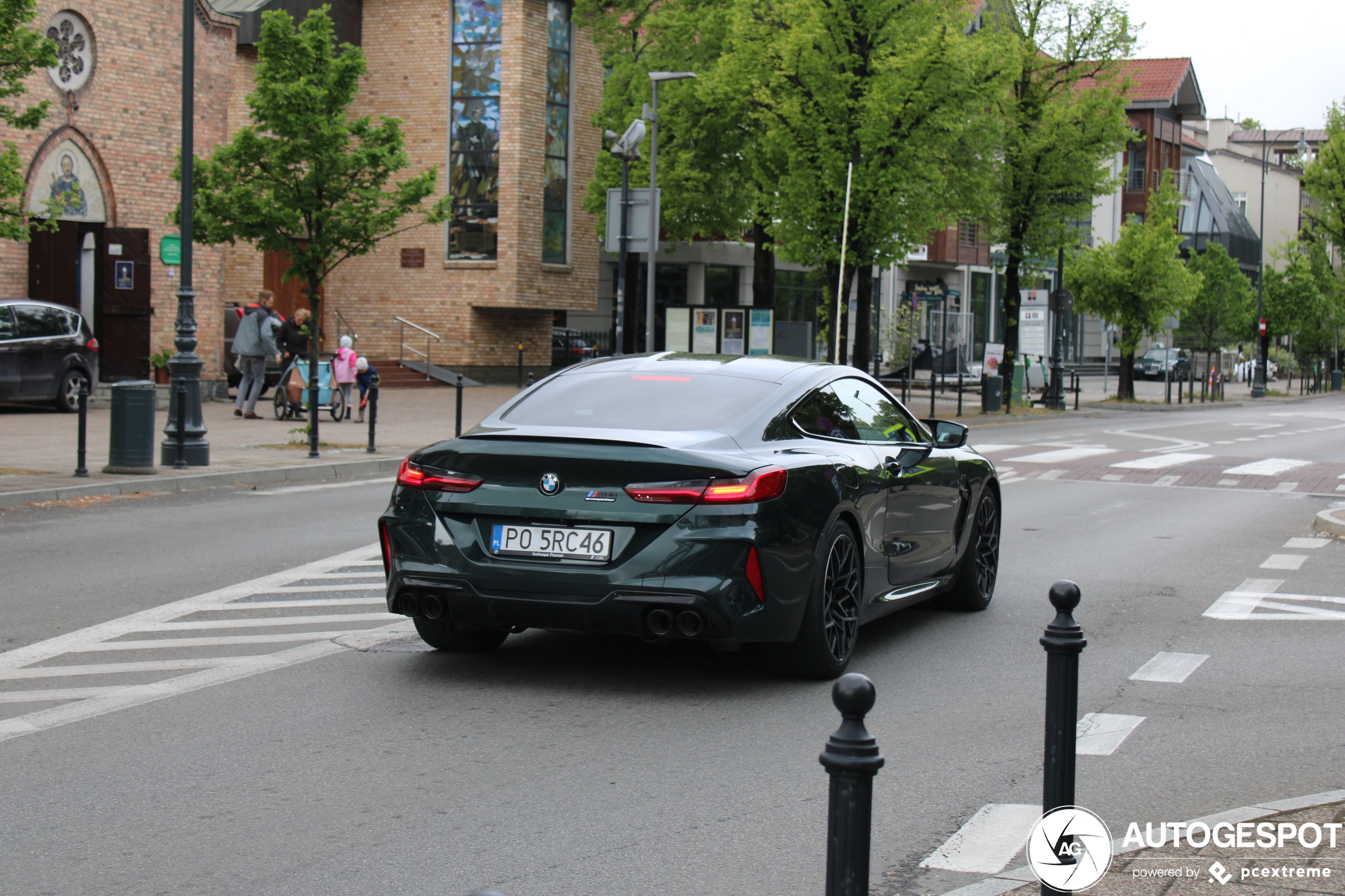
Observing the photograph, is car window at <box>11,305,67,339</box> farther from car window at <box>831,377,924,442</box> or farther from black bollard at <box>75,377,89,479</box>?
car window at <box>831,377,924,442</box>

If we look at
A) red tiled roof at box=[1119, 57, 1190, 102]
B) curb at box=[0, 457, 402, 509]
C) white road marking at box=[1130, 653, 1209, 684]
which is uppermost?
red tiled roof at box=[1119, 57, 1190, 102]

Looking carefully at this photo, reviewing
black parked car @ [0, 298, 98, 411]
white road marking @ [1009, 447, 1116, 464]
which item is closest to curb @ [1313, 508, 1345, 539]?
white road marking @ [1009, 447, 1116, 464]

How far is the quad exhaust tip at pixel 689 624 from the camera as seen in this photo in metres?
6.14

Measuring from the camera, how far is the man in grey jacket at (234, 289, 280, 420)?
24141mm

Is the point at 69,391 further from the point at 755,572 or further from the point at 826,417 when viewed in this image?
the point at 755,572

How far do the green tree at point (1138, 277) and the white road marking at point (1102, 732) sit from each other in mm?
39329

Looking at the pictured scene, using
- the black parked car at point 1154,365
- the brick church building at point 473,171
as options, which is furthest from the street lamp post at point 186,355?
the black parked car at point 1154,365

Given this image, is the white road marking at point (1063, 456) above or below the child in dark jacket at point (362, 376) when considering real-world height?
below

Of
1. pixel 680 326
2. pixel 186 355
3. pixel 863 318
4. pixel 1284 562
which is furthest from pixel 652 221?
pixel 1284 562

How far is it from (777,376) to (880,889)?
11.5ft

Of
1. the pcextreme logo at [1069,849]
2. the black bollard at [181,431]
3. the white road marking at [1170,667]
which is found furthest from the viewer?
the black bollard at [181,431]

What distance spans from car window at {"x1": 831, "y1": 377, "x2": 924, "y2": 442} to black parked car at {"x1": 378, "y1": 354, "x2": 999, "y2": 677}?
20 cm

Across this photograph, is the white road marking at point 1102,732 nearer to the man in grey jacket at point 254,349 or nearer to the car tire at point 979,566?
the car tire at point 979,566

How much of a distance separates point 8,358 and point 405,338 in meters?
18.0
